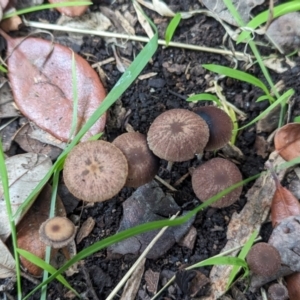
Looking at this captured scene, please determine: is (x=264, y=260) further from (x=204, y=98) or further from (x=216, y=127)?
(x=204, y=98)

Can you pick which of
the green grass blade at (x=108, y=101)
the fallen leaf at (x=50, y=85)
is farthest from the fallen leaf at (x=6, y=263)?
the fallen leaf at (x=50, y=85)

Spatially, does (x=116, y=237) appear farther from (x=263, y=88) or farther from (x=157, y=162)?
(x=263, y=88)

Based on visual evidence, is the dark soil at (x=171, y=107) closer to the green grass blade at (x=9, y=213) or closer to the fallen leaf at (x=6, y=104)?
the green grass blade at (x=9, y=213)

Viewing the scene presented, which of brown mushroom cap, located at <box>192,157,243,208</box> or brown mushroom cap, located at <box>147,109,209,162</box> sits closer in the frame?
brown mushroom cap, located at <box>147,109,209,162</box>

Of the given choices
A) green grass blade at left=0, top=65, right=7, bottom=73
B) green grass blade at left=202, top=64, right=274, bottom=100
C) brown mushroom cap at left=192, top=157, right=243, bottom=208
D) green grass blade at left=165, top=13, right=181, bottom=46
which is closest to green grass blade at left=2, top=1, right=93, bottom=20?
green grass blade at left=0, top=65, right=7, bottom=73

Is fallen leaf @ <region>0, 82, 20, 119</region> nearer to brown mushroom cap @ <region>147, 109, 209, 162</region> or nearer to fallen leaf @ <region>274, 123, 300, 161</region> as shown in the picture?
brown mushroom cap @ <region>147, 109, 209, 162</region>

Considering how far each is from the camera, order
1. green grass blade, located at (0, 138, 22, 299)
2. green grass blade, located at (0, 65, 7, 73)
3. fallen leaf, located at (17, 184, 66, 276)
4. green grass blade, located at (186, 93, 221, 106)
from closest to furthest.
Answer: green grass blade, located at (0, 138, 22, 299)
fallen leaf, located at (17, 184, 66, 276)
green grass blade, located at (186, 93, 221, 106)
green grass blade, located at (0, 65, 7, 73)

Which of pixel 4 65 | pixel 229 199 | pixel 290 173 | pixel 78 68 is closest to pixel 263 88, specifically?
pixel 290 173
